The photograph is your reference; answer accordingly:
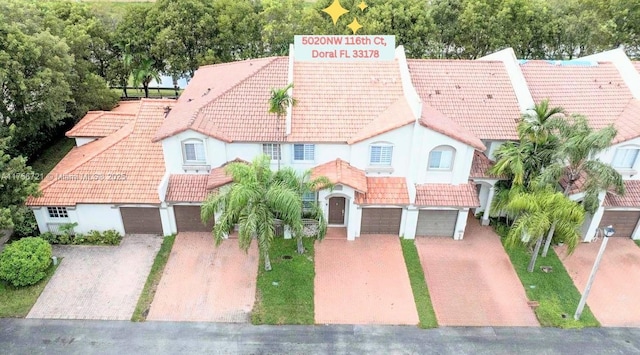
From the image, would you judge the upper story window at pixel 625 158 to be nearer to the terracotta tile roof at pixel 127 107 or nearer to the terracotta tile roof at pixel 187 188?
the terracotta tile roof at pixel 187 188

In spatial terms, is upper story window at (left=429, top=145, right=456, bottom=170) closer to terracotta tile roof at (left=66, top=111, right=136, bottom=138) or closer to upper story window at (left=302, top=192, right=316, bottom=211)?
upper story window at (left=302, top=192, right=316, bottom=211)

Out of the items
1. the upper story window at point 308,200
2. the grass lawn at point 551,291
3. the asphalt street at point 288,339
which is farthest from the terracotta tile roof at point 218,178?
the grass lawn at point 551,291

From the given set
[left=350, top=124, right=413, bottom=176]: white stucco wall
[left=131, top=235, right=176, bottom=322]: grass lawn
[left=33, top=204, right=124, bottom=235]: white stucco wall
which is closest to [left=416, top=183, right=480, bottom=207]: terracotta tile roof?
[left=350, top=124, right=413, bottom=176]: white stucco wall

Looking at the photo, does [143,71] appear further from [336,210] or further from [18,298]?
[336,210]

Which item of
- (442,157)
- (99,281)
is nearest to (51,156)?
(99,281)

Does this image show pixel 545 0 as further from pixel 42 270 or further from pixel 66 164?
pixel 42 270
